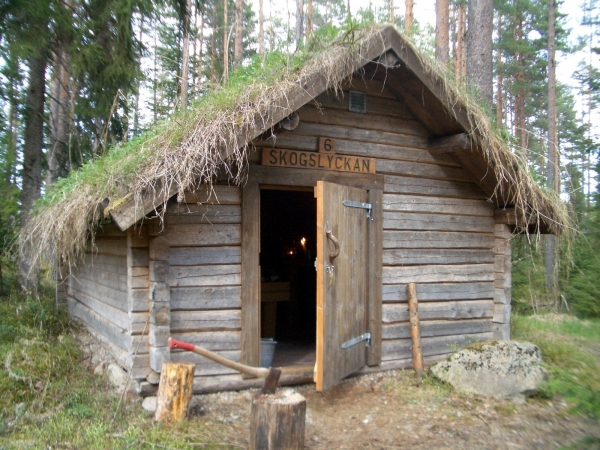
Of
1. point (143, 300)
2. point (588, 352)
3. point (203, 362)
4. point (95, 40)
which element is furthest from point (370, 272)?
point (95, 40)

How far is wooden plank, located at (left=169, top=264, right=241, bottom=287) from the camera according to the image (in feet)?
16.8

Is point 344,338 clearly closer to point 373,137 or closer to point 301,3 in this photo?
point 373,137

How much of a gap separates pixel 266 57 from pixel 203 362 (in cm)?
347

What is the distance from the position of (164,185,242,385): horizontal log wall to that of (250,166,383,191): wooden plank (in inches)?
11.7

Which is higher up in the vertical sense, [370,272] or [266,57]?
[266,57]

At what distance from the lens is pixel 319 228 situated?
16.0 ft

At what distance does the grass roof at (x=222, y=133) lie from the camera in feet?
14.9

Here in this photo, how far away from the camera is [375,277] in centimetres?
608

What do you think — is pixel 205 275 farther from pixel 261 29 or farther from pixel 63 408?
pixel 261 29

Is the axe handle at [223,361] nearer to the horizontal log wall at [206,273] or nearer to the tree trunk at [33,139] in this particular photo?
the horizontal log wall at [206,273]

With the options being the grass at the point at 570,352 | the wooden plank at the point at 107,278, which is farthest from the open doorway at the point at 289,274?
the grass at the point at 570,352

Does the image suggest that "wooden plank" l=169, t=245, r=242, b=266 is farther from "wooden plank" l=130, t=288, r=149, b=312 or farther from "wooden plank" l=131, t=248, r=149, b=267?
"wooden plank" l=130, t=288, r=149, b=312

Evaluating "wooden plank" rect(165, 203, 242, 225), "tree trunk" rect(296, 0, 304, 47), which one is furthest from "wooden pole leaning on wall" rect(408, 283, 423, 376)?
"tree trunk" rect(296, 0, 304, 47)

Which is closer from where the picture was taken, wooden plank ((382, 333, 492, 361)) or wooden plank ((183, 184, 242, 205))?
wooden plank ((183, 184, 242, 205))
